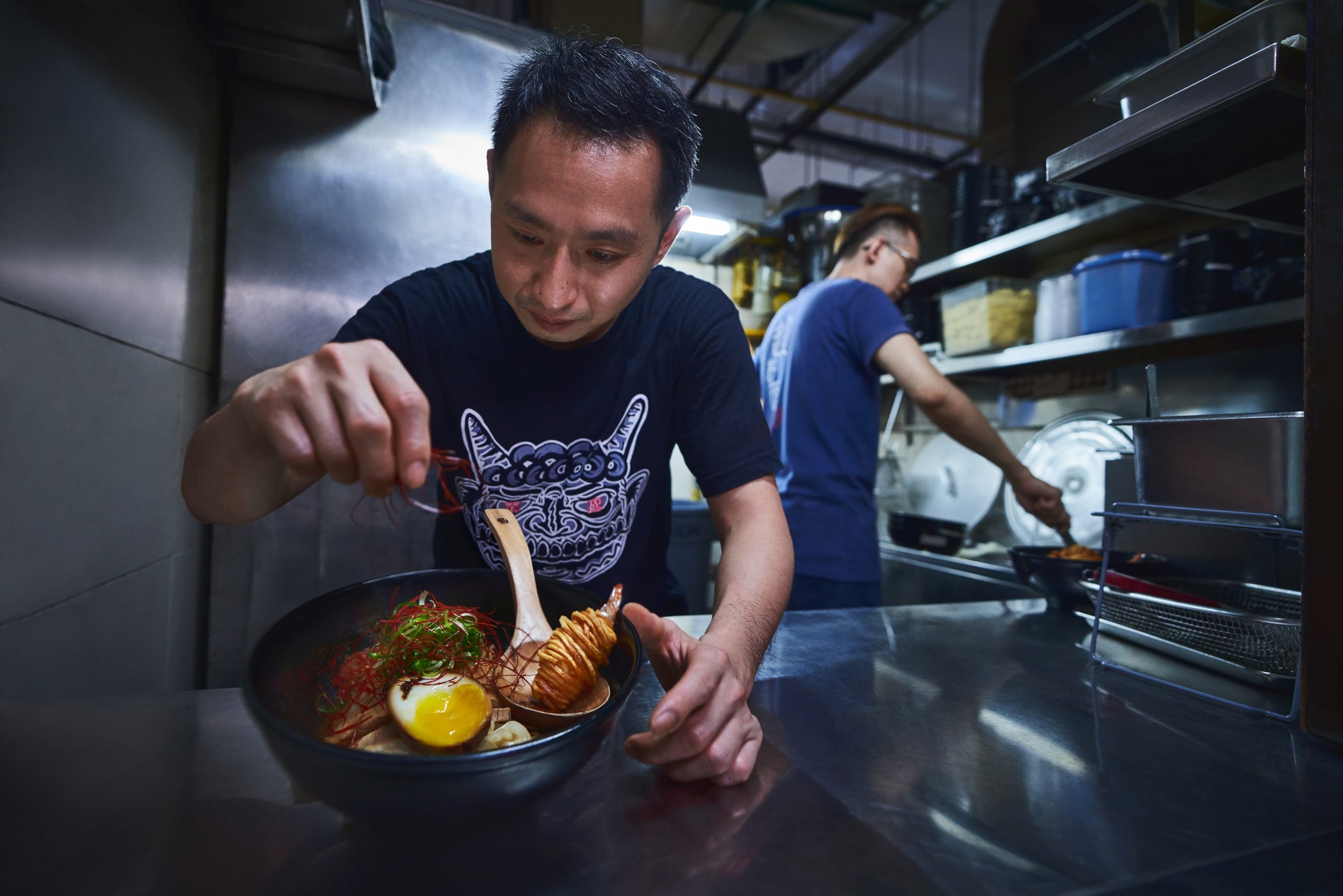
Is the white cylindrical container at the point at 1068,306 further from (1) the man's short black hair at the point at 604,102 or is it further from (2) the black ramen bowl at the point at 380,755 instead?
(2) the black ramen bowl at the point at 380,755

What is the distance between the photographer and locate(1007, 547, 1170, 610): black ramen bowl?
124 cm

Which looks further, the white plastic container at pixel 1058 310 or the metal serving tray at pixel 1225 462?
the white plastic container at pixel 1058 310

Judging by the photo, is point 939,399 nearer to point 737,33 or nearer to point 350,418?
point 350,418

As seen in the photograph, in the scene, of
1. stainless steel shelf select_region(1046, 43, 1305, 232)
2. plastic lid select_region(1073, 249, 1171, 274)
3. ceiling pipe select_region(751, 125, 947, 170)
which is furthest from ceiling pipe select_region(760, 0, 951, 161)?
stainless steel shelf select_region(1046, 43, 1305, 232)

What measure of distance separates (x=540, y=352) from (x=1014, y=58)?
3.48 m

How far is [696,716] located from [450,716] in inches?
7.7

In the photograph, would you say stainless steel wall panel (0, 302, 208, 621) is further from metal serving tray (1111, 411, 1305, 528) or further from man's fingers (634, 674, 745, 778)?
metal serving tray (1111, 411, 1305, 528)

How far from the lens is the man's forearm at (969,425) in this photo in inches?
72.3

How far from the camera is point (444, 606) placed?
0.72 m

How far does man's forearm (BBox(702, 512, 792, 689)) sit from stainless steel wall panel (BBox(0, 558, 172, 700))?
85 centimetres

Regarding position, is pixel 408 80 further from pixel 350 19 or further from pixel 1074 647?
pixel 1074 647

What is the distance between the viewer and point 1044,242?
98.0 inches

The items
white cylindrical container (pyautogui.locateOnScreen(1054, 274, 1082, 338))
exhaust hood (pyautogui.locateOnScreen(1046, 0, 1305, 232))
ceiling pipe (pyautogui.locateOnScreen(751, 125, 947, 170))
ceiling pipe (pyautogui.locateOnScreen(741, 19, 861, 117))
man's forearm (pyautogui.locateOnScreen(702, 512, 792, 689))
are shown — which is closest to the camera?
man's forearm (pyautogui.locateOnScreen(702, 512, 792, 689))

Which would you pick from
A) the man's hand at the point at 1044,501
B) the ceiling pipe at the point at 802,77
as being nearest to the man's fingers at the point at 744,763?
the man's hand at the point at 1044,501
